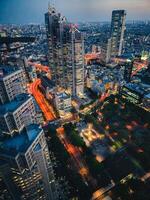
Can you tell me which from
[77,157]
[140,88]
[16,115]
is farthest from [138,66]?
[16,115]

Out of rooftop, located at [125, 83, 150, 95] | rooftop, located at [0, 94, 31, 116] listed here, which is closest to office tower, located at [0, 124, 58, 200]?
rooftop, located at [0, 94, 31, 116]

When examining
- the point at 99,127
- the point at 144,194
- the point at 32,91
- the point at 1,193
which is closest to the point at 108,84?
the point at 99,127

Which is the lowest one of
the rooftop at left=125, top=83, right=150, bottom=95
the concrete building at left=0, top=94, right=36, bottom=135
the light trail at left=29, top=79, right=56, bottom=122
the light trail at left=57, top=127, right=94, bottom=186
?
the light trail at left=57, top=127, right=94, bottom=186

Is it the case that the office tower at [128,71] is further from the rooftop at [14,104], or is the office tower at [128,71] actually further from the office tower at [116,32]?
the rooftop at [14,104]

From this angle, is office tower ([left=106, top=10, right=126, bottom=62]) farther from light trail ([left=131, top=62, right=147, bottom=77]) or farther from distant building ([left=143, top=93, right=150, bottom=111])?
distant building ([left=143, top=93, right=150, bottom=111])

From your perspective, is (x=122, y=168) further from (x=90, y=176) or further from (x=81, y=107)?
(x=81, y=107)

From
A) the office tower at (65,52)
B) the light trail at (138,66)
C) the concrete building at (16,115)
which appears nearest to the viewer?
the concrete building at (16,115)

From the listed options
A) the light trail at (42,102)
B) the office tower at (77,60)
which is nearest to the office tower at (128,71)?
the office tower at (77,60)
